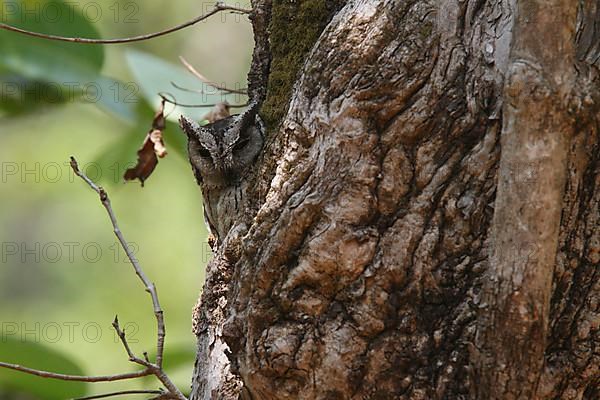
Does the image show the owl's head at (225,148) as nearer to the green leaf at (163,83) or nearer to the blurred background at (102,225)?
the green leaf at (163,83)

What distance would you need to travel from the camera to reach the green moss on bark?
8.00 ft

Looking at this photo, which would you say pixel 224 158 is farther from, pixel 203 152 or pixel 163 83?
pixel 163 83

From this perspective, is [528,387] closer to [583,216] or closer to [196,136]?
[583,216]

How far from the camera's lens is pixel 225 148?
8.29 ft

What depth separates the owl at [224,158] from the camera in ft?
8.26

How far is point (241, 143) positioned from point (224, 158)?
0.23 feet

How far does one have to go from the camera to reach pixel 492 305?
1.76 meters

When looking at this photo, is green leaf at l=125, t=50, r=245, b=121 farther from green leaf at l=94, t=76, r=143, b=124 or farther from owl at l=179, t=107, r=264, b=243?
owl at l=179, t=107, r=264, b=243

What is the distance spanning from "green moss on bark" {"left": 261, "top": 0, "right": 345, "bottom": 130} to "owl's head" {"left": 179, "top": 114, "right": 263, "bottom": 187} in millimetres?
73

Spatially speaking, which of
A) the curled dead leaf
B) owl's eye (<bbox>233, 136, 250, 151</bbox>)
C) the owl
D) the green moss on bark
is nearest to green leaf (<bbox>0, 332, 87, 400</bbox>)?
the curled dead leaf

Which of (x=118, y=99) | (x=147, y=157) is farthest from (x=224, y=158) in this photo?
(x=118, y=99)

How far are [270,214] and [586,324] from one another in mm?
834

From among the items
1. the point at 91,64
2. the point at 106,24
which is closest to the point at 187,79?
the point at 91,64

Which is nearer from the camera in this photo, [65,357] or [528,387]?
[528,387]
